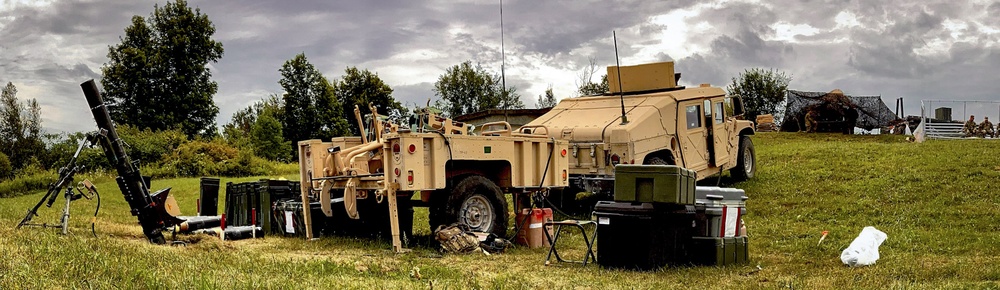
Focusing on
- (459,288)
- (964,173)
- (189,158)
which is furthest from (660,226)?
(189,158)

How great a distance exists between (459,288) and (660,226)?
2971 mm

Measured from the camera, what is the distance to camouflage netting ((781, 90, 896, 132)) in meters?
33.0

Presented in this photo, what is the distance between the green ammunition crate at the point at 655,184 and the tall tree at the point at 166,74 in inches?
1717

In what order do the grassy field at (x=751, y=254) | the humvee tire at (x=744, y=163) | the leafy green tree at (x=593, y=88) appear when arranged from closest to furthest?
1. the grassy field at (x=751, y=254)
2. the humvee tire at (x=744, y=163)
3. the leafy green tree at (x=593, y=88)

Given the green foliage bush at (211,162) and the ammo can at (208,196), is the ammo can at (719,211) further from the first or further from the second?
the green foliage bush at (211,162)

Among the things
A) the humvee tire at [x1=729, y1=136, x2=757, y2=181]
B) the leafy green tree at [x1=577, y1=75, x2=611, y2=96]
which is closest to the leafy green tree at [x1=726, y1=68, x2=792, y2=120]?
the leafy green tree at [x1=577, y1=75, x2=611, y2=96]

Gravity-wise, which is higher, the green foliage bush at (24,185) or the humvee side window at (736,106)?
the humvee side window at (736,106)

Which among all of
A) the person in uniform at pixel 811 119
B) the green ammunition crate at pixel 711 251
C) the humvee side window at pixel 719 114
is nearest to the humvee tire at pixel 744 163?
the humvee side window at pixel 719 114

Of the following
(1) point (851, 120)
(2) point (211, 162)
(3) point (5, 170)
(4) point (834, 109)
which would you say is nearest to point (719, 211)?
(1) point (851, 120)

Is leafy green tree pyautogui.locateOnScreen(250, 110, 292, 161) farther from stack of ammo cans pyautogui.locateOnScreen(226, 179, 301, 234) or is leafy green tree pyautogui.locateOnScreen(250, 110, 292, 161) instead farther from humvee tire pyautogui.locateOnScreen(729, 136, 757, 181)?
stack of ammo cans pyautogui.locateOnScreen(226, 179, 301, 234)

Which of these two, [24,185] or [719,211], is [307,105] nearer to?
[24,185]

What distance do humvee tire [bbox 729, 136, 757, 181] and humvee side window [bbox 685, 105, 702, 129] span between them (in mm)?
2401

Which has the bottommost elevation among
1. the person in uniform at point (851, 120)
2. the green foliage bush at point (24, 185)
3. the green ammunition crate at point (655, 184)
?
the green foliage bush at point (24, 185)

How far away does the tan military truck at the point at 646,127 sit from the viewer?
49.0 feet
